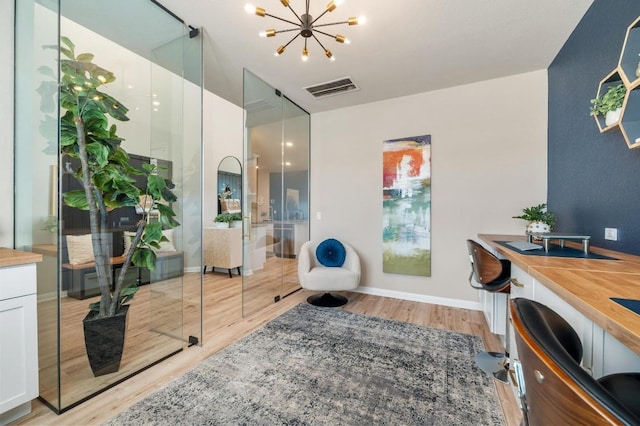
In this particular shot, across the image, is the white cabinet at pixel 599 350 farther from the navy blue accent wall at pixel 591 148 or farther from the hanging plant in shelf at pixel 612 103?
the hanging plant in shelf at pixel 612 103

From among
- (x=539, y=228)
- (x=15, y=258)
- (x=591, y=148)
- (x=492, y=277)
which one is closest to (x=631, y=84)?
(x=591, y=148)

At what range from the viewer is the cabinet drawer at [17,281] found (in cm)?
140

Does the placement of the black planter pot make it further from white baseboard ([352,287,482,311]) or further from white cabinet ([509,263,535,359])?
white baseboard ([352,287,482,311])

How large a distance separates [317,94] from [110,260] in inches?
119

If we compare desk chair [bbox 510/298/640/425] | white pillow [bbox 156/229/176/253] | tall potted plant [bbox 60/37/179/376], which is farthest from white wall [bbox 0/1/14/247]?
desk chair [bbox 510/298/640/425]

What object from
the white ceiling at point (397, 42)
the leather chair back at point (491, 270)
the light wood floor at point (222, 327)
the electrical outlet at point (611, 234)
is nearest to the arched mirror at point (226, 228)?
the light wood floor at point (222, 327)

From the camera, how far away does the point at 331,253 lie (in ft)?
12.4

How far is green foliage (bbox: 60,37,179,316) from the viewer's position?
5.66 feet

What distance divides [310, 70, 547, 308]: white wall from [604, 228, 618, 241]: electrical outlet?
4.26 feet

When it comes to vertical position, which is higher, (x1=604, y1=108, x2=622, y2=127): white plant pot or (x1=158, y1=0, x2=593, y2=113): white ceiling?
(x1=158, y1=0, x2=593, y2=113): white ceiling

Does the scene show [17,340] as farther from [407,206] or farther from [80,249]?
[407,206]

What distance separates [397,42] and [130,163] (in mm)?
A: 2584

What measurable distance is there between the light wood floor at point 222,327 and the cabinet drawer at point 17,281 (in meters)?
0.78

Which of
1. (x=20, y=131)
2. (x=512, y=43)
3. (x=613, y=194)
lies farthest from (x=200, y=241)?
(x=512, y=43)
